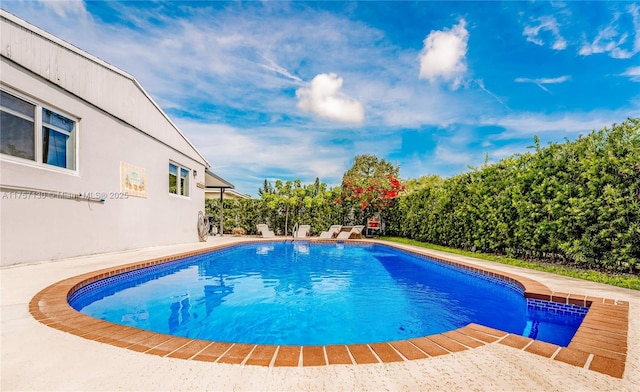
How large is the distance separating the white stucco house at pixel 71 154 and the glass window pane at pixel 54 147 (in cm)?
2

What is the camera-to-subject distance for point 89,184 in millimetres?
7969

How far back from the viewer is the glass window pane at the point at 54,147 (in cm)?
679

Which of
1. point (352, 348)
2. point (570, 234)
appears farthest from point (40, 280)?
point (570, 234)

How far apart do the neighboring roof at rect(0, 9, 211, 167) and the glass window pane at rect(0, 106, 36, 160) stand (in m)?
1.01

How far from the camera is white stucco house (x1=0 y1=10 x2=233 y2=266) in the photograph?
602 centimetres

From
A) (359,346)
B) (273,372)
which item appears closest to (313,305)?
(359,346)

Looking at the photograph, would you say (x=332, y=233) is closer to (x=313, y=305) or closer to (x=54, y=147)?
(x=313, y=305)

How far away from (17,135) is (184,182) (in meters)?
7.88

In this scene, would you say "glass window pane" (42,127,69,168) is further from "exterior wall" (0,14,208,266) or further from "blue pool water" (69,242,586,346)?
"blue pool water" (69,242,586,346)

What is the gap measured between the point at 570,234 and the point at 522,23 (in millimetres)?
9161

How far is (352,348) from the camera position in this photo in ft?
8.16

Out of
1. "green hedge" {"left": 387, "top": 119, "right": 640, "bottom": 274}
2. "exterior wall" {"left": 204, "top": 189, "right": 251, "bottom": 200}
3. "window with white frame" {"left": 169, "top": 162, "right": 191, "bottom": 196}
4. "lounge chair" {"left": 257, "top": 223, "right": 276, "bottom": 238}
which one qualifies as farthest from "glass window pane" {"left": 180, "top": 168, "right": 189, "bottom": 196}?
"green hedge" {"left": 387, "top": 119, "right": 640, "bottom": 274}

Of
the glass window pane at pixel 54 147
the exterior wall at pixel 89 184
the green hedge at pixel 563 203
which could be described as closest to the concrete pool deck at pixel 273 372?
the green hedge at pixel 563 203

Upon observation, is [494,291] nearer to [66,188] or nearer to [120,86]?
[66,188]
